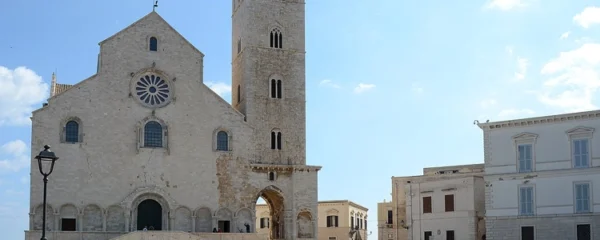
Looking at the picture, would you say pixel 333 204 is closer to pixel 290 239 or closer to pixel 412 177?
pixel 412 177

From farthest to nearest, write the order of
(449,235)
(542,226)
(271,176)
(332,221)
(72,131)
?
Answer: (332,221) < (449,235) < (271,176) < (542,226) < (72,131)

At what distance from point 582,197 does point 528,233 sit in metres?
3.88

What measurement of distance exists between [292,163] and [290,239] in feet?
15.6

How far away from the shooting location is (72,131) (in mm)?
47562

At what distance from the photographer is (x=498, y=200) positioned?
165 feet

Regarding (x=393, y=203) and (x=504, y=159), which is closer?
(x=504, y=159)

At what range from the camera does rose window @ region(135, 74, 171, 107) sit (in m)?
49.5

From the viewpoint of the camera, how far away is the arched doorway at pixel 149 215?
159 ft

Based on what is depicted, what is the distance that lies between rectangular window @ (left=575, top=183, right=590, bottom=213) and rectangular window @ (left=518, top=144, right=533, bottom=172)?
3068mm

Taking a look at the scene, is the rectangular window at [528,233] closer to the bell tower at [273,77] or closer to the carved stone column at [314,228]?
the carved stone column at [314,228]

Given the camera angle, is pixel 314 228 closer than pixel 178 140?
No

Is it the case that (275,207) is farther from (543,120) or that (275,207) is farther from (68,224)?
(543,120)

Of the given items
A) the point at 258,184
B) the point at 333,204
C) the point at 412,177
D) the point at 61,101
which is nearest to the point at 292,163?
the point at 258,184

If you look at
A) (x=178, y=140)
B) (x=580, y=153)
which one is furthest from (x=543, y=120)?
(x=178, y=140)
